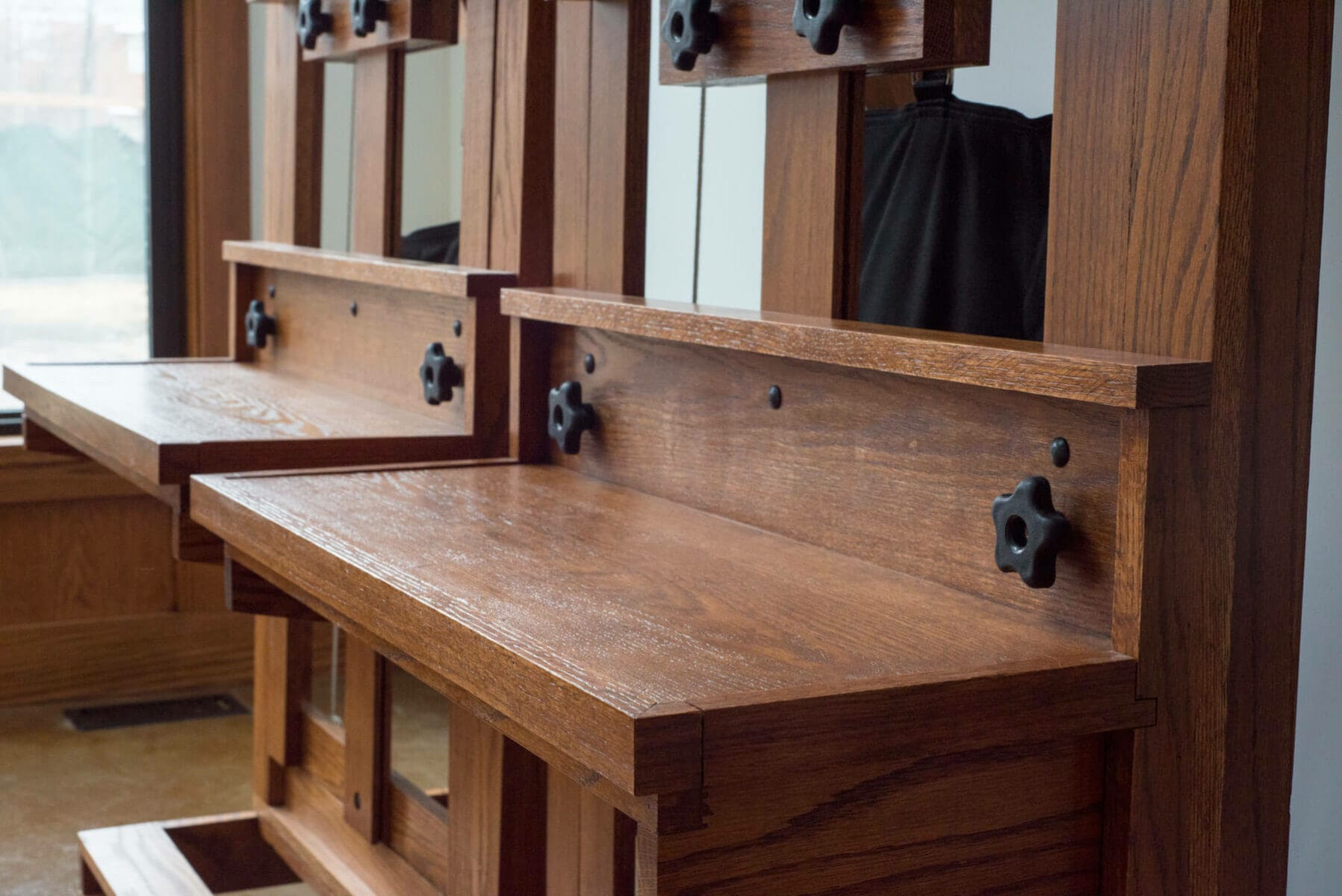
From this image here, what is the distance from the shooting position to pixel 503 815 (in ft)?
6.15

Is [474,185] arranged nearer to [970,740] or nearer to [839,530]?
[839,530]

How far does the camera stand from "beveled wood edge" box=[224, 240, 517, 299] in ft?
6.75

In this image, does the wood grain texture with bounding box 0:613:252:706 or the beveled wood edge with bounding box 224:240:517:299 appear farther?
the wood grain texture with bounding box 0:613:252:706

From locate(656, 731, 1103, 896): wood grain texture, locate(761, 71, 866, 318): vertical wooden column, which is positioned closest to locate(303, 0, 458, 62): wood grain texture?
locate(761, 71, 866, 318): vertical wooden column

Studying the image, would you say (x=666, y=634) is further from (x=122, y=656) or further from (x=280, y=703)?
(x=122, y=656)

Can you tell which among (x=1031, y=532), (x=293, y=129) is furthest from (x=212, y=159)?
(x=1031, y=532)

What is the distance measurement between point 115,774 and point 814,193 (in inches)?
99.9

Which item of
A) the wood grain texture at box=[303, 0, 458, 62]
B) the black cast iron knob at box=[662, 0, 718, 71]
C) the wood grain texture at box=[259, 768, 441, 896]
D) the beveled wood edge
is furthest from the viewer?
the wood grain texture at box=[303, 0, 458, 62]

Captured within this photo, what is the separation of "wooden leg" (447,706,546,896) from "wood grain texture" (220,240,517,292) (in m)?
0.58

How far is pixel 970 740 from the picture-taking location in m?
1.06

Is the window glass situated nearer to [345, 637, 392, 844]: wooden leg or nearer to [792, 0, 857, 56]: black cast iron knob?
[345, 637, 392, 844]: wooden leg

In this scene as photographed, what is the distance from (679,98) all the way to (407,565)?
182cm

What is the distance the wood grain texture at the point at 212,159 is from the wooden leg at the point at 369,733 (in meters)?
1.92

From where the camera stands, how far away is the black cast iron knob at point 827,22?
1.46 m
